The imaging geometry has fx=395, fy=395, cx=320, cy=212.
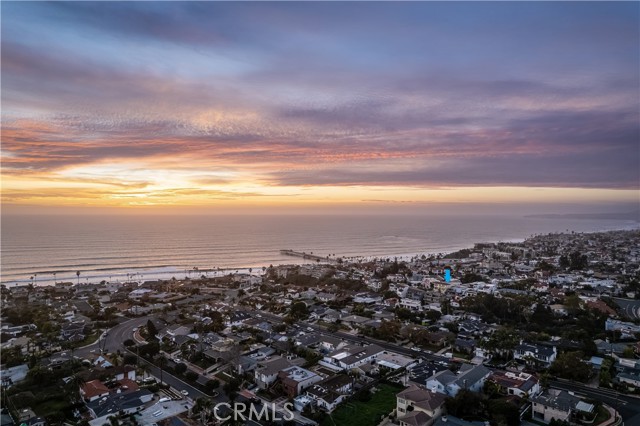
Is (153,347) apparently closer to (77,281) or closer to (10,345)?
(10,345)

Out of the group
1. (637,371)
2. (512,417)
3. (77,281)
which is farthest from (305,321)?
(77,281)

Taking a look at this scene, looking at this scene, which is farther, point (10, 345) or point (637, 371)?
point (10, 345)

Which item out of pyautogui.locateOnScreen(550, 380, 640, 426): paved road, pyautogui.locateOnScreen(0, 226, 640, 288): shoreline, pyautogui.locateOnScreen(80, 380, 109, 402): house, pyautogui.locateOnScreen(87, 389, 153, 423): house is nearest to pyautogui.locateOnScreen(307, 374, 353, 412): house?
pyautogui.locateOnScreen(87, 389, 153, 423): house

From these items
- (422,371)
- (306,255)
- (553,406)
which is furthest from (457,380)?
(306,255)

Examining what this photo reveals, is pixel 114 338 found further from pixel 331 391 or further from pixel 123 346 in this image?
pixel 331 391

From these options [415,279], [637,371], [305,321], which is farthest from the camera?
[415,279]

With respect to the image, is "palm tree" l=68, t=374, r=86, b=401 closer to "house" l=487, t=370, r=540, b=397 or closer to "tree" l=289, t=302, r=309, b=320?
"tree" l=289, t=302, r=309, b=320
